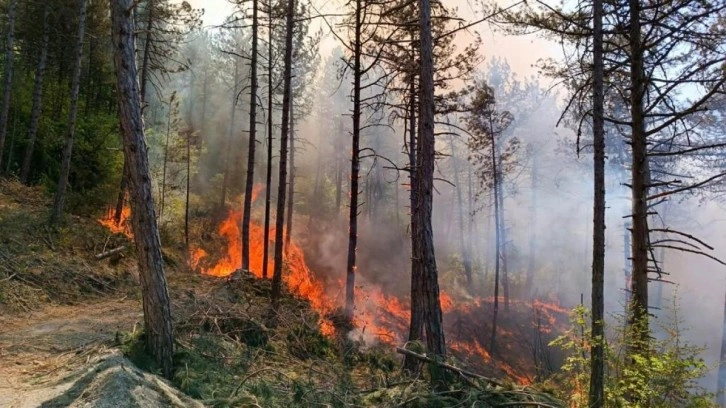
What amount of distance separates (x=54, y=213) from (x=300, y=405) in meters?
11.6

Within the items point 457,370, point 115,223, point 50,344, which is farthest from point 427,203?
point 115,223

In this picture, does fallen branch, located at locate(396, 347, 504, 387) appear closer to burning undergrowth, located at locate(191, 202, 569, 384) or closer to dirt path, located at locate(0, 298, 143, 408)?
dirt path, located at locate(0, 298, 143, 408)

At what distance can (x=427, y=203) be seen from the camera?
303 inches

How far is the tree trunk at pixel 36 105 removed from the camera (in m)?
15.5

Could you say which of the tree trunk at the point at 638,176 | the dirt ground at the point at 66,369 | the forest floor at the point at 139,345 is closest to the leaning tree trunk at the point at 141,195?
the forest floor at the point at 139,345

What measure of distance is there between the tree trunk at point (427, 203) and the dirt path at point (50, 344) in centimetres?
461

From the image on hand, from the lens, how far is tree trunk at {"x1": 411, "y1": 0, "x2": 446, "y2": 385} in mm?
7387

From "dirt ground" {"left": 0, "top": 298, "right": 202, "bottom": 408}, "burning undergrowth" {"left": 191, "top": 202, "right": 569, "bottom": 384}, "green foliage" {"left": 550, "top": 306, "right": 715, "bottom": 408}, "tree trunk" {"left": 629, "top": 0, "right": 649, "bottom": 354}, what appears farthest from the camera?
"burning undergrowth" {"left": 191, "top": 202, "right": 569, "bottom": 384}

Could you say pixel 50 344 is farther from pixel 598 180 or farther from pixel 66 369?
pixel 598 180

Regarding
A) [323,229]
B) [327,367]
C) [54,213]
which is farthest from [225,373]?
[323,229]

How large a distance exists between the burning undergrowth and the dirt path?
12259 millimetres

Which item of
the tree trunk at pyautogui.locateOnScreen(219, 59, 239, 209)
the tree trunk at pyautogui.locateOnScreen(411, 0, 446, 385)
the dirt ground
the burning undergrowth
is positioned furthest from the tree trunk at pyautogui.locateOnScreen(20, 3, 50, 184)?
the tree trunk at pyautogui.locateOnScreen(219, 59, 239, 209)

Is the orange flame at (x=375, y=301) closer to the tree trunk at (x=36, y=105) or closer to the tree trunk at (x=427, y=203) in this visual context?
the tree trunk at (x=36, y=105)

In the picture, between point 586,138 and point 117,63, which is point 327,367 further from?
point 586,138
